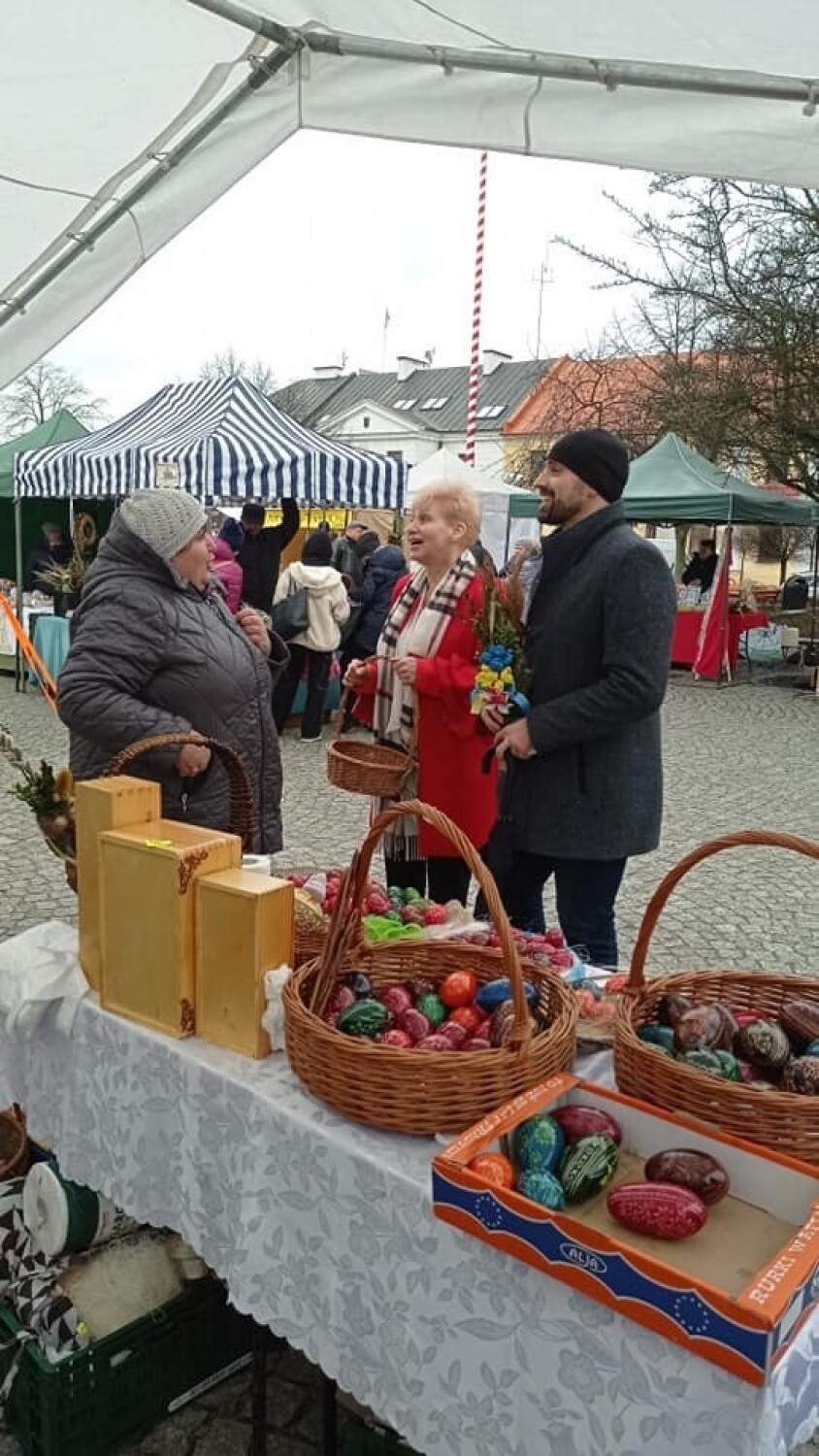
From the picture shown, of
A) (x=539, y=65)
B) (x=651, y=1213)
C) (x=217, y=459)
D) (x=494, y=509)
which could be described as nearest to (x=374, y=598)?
(x=217, y=459)

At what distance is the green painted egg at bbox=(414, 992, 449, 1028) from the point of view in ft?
5.23

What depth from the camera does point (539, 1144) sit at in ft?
4.27

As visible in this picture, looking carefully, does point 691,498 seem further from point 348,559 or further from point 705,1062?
point 705,1062

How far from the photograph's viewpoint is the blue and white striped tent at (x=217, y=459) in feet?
29.4

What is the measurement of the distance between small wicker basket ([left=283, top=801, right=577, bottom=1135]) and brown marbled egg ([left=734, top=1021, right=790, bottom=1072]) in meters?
0.23

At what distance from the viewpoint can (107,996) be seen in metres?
1.82

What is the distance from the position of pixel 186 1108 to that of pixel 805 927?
12.4 ft

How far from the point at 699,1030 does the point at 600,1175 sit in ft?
0.93

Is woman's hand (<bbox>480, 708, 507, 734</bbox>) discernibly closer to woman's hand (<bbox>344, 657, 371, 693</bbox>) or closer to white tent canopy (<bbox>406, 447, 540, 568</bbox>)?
woman's hand (<bbox>344, 657, 371, 693</bbox>)

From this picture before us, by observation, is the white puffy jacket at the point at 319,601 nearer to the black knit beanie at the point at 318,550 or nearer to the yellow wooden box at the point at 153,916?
the black knit beanie at the point at 318,550

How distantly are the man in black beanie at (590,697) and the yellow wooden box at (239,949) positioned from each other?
1137 mm

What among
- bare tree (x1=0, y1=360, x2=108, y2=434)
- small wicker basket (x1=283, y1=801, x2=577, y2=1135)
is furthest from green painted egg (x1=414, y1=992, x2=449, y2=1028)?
bare tree (x1=0, y1=360, x2=108, y2=434)

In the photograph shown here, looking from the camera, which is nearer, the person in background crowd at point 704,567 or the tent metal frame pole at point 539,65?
the tent metal frame pole at point 539,65

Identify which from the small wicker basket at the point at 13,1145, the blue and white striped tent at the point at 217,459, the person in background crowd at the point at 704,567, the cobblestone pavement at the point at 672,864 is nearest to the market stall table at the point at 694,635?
the person in background crowd at the point at 704,567
